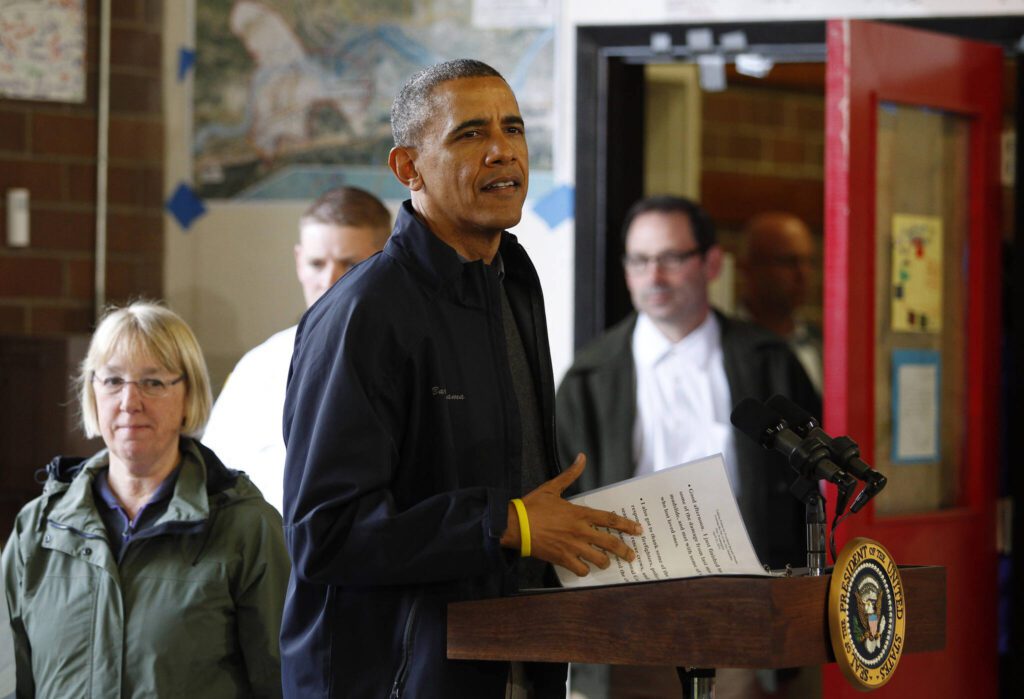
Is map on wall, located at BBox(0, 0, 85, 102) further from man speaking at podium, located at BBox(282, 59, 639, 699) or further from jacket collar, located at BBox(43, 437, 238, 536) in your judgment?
man speaking at podium, located at BBox(282, 59, 639, 699)

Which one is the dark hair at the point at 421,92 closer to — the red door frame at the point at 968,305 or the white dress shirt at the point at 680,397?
the red door frame at the point at 968,305

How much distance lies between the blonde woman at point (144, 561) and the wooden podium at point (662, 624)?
86 centimetres

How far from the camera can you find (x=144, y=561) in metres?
2.57

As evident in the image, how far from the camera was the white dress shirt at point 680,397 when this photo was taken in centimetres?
414

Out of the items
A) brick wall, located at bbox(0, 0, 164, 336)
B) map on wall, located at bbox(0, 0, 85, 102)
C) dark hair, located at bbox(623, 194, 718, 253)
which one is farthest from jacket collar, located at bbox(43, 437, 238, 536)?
dark hair, located at bbox(623, 194, 718, 253)

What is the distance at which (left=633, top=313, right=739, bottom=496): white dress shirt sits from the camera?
Result: 4.14 m

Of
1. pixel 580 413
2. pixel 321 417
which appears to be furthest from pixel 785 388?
pixel 321 417

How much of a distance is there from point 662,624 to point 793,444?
1.24 feet

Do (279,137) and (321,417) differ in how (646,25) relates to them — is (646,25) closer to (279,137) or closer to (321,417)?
(279,137)

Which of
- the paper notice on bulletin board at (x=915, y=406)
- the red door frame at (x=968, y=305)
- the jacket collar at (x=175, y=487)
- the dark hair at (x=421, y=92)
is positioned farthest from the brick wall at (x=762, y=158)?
the dark hair at (x=421, y=92)

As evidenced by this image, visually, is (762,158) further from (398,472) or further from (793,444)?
(398,472)

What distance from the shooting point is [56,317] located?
4.32 metres

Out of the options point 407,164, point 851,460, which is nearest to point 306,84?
point 407,164

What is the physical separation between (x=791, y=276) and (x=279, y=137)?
2.26m
